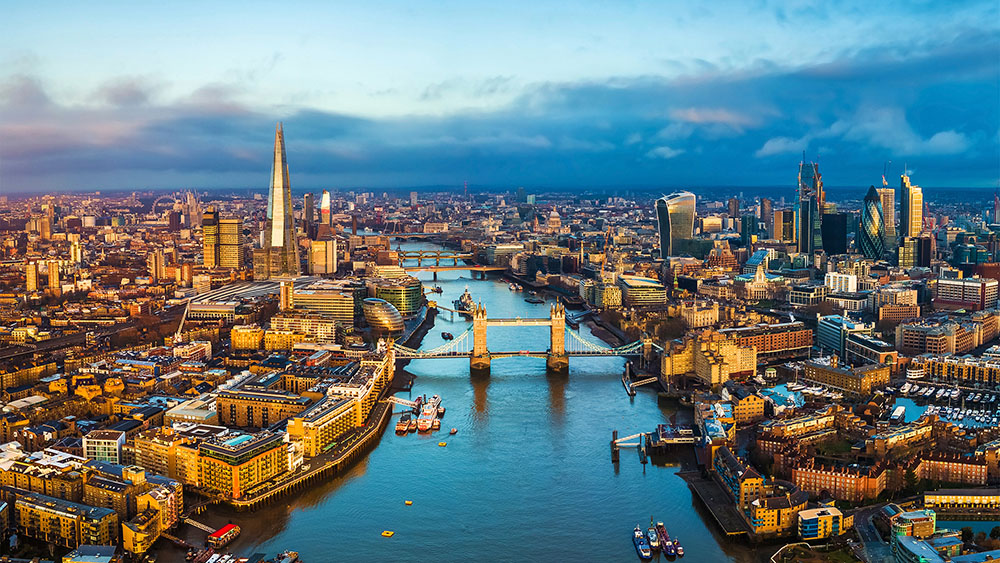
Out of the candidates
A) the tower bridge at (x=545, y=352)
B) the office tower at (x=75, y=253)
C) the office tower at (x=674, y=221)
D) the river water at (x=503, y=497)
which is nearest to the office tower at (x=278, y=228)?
the office tower at (x=75, y=253)

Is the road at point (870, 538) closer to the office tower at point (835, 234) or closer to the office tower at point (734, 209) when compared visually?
the office tower at point (835, 234)

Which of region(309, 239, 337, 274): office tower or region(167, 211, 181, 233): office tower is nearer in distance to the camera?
region(309, 239, 337, 274): office tower

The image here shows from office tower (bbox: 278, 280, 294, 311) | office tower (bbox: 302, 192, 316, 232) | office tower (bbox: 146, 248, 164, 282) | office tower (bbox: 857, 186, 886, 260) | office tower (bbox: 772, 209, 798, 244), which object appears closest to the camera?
office tower (bbox: 278, 280, 294, 311)

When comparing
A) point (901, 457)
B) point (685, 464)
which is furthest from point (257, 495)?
point (901, 457)

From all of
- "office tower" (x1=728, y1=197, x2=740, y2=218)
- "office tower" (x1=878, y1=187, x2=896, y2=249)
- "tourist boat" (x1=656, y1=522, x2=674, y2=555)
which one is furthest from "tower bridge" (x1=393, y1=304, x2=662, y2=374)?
"office tower" (x1=728, y1=197, x2=740, y2=218)

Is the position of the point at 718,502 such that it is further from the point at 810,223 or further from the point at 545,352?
the point at 810,223

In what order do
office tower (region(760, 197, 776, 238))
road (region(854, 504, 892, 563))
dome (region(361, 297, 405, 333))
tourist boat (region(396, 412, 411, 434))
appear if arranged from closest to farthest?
road (region(854, 504, 892, 563)) → tourist boat (region(396, 412, 411, 434)) → dome (region(361, 297, 405, 333)) → office tower (region(760, 197, 776, 238))

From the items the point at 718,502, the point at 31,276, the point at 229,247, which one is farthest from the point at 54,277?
the point at 718,502

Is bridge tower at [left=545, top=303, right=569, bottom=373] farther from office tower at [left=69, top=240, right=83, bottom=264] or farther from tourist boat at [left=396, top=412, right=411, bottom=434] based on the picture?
office tower at [left=69, top=240, right=83, bottom=264]
